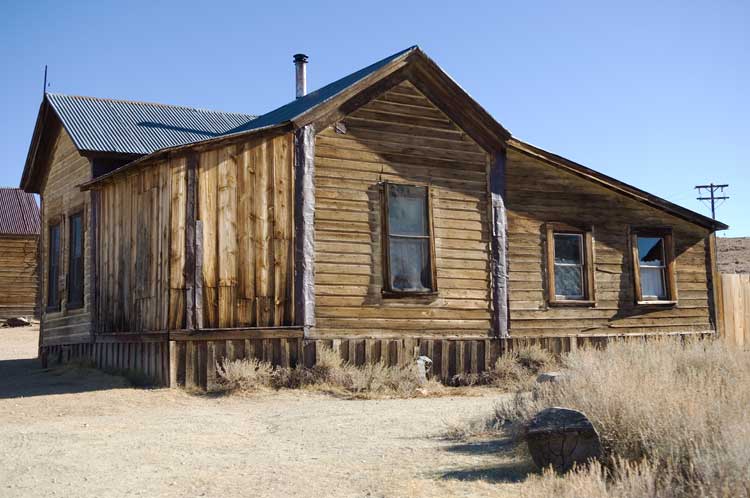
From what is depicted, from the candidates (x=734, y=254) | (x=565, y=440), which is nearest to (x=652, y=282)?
A: (x=565, y=440)

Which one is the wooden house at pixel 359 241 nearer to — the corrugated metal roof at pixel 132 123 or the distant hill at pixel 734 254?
the corrugated metal roof at pixel 132 123

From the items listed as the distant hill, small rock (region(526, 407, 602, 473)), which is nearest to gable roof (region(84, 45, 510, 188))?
small rock (region(526, 407, 602, 473))

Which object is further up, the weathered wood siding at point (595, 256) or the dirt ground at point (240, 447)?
the weathered wood siding at point (595, 256)

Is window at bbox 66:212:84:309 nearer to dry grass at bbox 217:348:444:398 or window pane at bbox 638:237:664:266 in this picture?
dry grass at bbox 217:348:444:398

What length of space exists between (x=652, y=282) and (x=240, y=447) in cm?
1184

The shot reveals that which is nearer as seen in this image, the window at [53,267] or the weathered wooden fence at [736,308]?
the weathered wooden fence at [736,308]

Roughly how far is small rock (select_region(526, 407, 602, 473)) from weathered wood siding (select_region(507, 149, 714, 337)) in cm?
928

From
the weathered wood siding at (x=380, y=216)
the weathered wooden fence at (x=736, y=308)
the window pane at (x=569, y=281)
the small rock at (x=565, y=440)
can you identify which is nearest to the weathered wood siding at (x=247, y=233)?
the weathered wood siding at (x=380, y=216)

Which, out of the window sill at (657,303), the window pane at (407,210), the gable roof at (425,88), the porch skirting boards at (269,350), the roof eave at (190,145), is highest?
the gable roof at (425,88)

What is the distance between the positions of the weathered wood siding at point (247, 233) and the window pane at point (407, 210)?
6.44 ft

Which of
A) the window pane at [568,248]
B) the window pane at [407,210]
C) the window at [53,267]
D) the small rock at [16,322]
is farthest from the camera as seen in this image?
the small rock at [16,322]

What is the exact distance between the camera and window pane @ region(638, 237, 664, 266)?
1742 centimetres

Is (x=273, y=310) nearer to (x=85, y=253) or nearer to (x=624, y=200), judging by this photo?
(x=85, y=253)

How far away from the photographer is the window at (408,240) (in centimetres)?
1438
